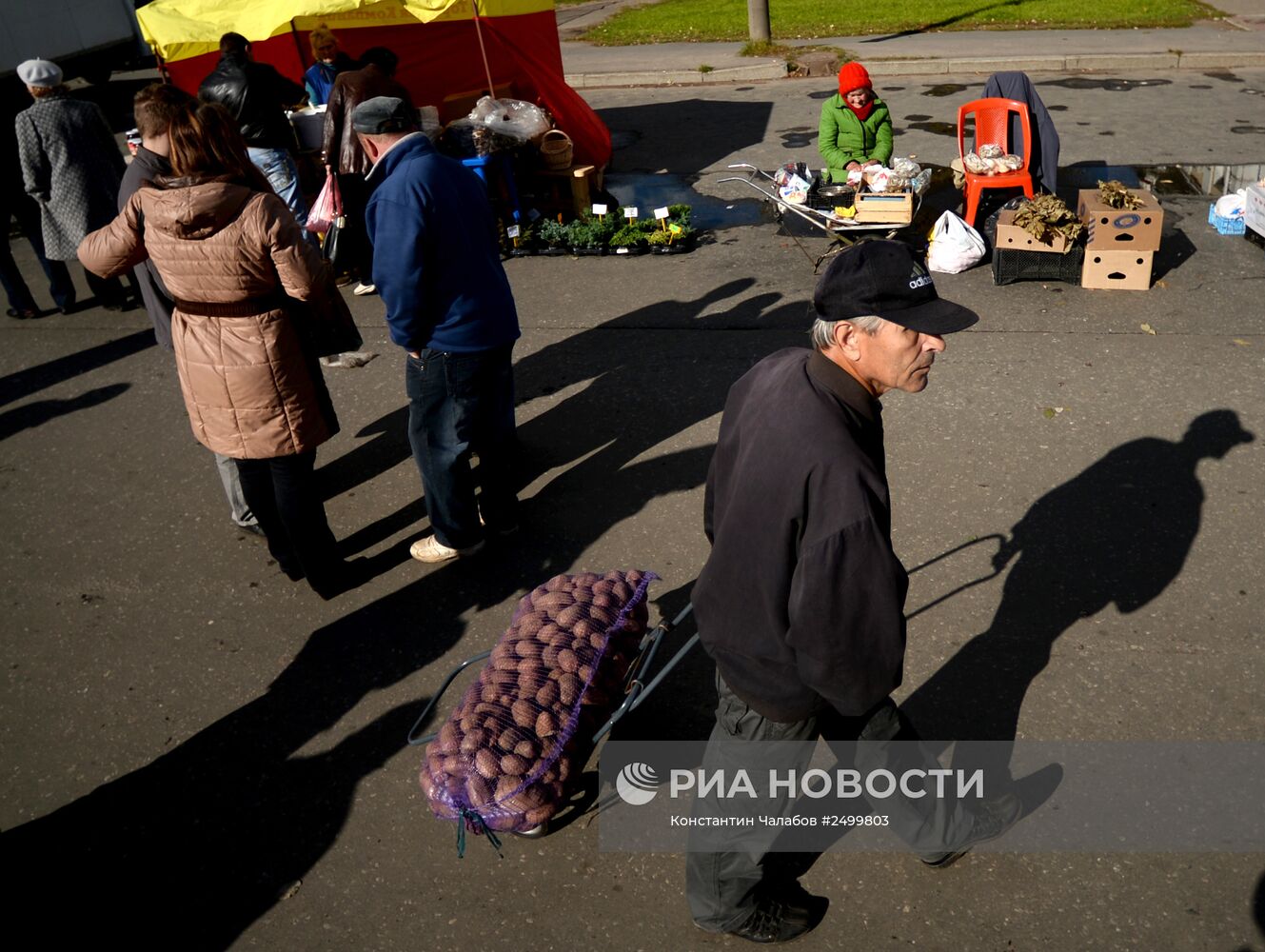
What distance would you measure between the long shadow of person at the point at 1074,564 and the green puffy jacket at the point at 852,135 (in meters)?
3.72

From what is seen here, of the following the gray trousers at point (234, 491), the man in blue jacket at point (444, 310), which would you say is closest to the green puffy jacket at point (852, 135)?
the man in blue jacket at point (444, 310)

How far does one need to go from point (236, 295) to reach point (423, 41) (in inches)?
281

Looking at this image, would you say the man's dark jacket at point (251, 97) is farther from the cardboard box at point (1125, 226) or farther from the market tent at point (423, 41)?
the cardboard box at point (1125, 226)

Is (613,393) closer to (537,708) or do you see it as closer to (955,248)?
(955,248)

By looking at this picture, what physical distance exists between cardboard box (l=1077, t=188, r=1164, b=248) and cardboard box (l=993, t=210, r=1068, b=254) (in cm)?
21

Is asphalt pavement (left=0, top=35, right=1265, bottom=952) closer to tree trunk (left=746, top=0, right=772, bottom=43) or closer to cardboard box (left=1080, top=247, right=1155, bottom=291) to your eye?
cardboard box (left=1080, top=247, right=1155, bottom=291)

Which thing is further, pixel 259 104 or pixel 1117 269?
pixel 259 104

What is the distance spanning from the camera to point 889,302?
228 centimetres

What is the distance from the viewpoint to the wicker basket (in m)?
8.88

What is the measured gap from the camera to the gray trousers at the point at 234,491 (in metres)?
4.80

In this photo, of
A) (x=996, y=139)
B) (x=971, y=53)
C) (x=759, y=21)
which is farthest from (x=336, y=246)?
(x=759, y=21)

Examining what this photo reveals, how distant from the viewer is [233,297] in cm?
382

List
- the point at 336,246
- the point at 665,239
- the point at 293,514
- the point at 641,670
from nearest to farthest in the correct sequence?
1. the point at 641,670
2. the point at 293,514
3. the point at 336,246
4. the point at 665,239

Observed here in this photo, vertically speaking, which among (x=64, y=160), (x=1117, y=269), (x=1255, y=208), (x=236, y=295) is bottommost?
(x=1117, y=269)
